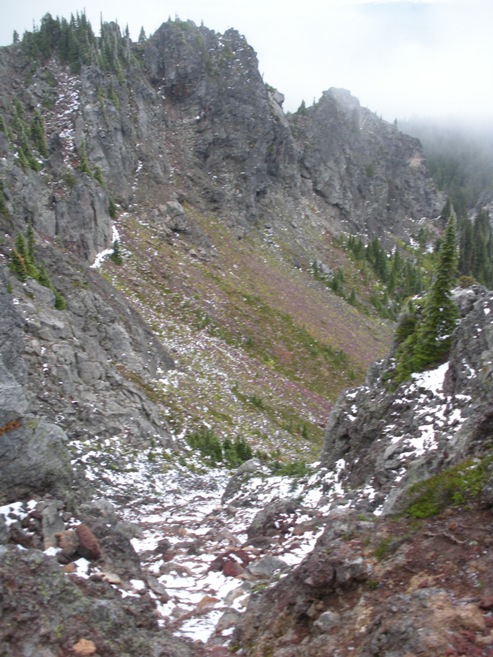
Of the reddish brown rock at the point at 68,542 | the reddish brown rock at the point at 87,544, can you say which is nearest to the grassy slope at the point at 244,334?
the reddish brown rock at the point at 87,544

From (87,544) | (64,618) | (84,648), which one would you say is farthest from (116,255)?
(84,648)

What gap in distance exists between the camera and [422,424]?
54.3ft

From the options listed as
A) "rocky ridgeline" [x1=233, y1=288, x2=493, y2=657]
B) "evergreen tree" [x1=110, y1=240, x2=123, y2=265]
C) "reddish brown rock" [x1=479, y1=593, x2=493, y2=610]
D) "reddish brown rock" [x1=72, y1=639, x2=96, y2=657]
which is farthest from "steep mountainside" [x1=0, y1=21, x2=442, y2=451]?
"reddish brown rock" [x1=479, y1=593, x2=493, y2=610]

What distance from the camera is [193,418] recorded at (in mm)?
33000

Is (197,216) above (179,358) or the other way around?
above

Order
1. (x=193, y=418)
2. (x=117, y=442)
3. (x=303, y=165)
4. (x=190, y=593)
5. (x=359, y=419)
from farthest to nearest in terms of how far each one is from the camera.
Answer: (x=303, y=165) → (x=193, y=418) → (x=117, y=442) → (x=359, y=419) → (x=190, y=593)

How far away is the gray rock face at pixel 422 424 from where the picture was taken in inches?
522

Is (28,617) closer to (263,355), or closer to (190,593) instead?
(190,593)

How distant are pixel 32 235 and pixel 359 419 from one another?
2523cm

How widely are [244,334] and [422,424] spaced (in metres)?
34.3

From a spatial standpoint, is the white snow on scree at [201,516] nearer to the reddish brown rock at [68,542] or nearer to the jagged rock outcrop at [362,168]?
the reddish brown rock at [68,542]

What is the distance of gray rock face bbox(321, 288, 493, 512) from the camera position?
13250 millimetres

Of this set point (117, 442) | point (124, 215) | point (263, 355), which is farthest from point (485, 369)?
point (124, 215)

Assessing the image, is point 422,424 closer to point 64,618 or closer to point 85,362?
point 64,618
